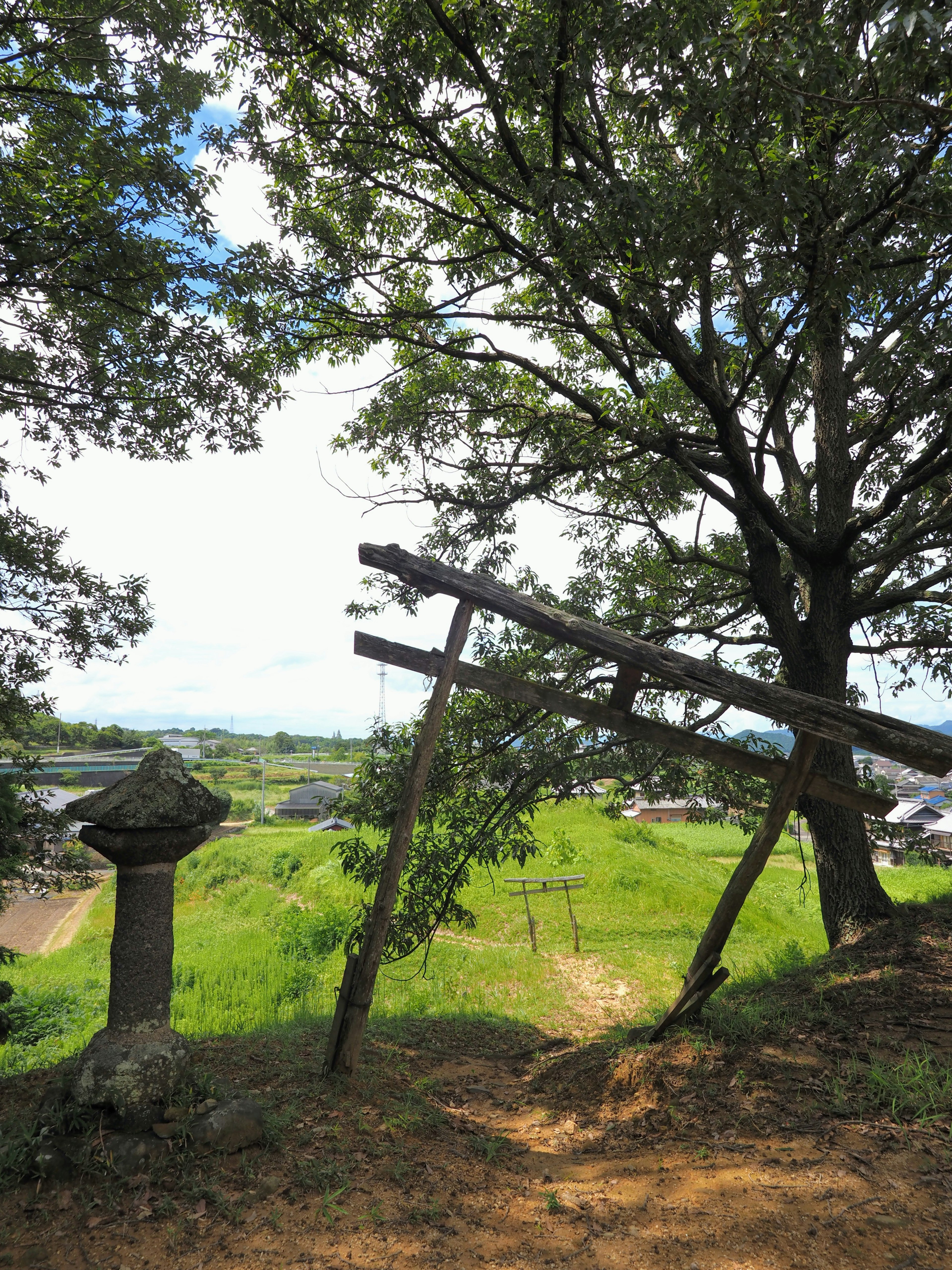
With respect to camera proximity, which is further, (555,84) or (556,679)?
(556,679)

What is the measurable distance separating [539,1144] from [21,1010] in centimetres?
1215

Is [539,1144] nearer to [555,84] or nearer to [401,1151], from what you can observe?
[401,1151]

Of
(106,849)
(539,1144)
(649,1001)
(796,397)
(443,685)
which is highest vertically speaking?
(796,397)

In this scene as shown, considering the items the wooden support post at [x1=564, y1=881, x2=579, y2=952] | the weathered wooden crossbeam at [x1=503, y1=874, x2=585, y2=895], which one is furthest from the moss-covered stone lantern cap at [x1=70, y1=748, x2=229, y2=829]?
the wooden support post at [x1=564, y1=881, x2=579, y2=952]

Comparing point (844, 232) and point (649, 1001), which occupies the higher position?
point (844, 232)

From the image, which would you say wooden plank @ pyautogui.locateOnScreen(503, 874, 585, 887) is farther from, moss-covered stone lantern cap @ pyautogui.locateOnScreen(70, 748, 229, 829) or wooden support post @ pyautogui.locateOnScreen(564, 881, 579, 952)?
moss-covered stone lantern cap @ pyautogui.locateOnScreen(70, 748, 229, 829)

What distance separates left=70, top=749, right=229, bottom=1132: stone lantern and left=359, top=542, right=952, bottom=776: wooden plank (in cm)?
219

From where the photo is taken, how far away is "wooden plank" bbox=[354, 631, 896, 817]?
5191mm

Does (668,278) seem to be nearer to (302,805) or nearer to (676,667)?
(676,667)

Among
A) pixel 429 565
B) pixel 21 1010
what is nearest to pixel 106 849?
pixel 429 565

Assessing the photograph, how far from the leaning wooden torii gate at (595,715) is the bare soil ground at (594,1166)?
30.2 inches

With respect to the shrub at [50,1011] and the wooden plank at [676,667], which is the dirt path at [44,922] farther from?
the wooden plank at [676,667]

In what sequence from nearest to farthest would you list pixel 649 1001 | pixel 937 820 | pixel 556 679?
1. pixel 556 679
2. pixel 649 1001
3. pixel 937 820

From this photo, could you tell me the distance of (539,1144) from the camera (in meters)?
4.70
